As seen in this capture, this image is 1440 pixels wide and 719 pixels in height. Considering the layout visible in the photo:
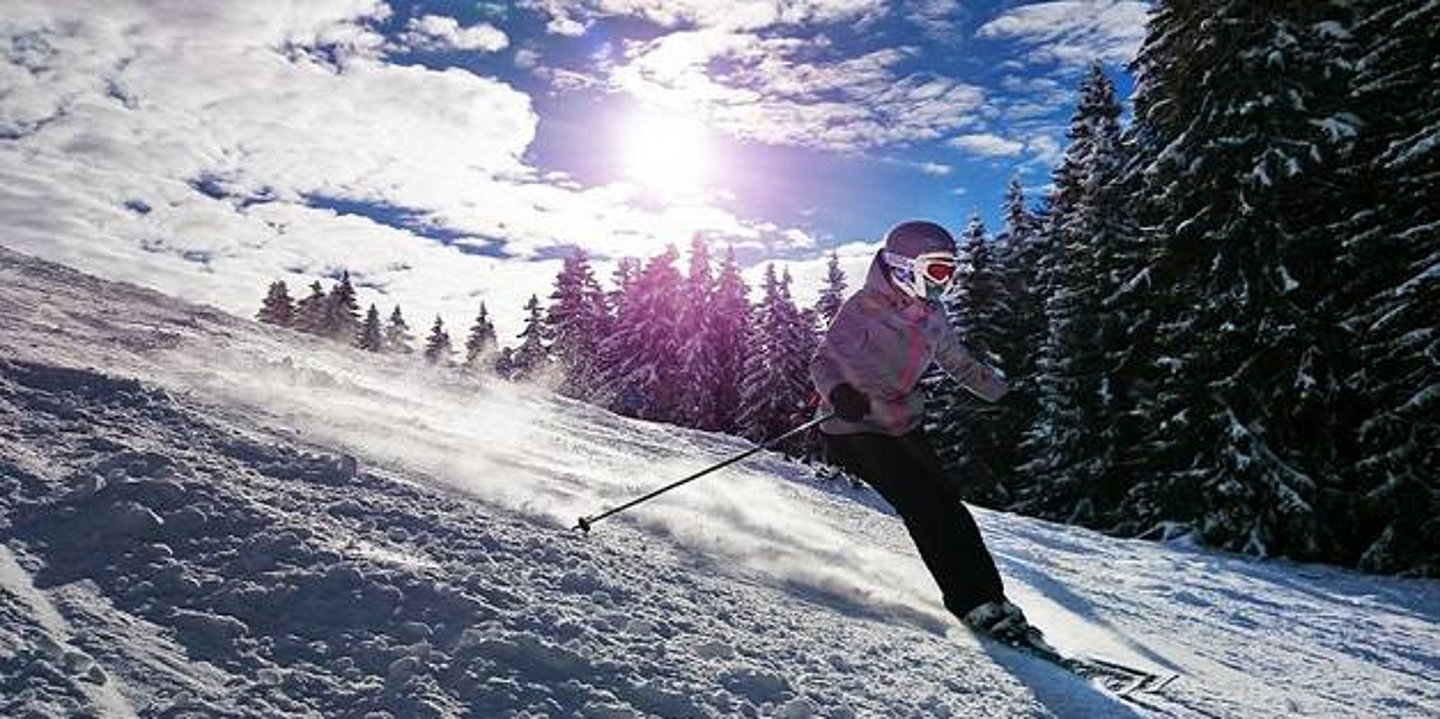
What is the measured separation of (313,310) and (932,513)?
83.8 m

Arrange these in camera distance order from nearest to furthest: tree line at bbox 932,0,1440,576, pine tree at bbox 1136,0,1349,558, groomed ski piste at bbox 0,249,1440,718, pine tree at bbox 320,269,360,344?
groomed ski piste at bbox 0,249,1440,718
tree line at bbox 932,0,1440,576
pine tree at bbox 1136,0,1349,558
pine tree at bbox 320,269,360,344

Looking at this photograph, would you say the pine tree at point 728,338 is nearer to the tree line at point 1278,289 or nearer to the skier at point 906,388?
the tree line at point 1278,289

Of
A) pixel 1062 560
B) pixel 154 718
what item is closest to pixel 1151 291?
pixel 1062 560

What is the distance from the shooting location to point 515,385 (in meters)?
12.5

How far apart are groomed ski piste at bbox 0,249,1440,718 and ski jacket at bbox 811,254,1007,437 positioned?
920 mm

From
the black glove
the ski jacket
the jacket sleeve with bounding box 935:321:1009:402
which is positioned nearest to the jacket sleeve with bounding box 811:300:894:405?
the ski jacket

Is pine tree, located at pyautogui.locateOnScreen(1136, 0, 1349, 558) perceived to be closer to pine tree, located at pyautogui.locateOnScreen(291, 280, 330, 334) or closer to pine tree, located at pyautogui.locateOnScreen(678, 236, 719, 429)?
pine tree, located at pyautogui.locateOnScreen(678, 236, 719, 429)

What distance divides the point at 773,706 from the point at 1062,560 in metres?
6.00

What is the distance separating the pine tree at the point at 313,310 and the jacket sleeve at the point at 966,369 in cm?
7884

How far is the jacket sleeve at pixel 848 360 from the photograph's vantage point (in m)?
5.47

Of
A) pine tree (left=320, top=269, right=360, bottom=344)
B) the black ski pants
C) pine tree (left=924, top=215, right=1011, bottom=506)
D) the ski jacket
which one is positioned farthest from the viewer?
pine tree (left=320, top=269, right=360, bottom=344)

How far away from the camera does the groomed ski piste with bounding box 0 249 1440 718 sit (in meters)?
2.93

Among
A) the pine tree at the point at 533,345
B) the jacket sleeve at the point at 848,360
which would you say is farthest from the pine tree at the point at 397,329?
the jacket sleeve at the point at 848,360

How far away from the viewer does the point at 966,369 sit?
19.0 ft
